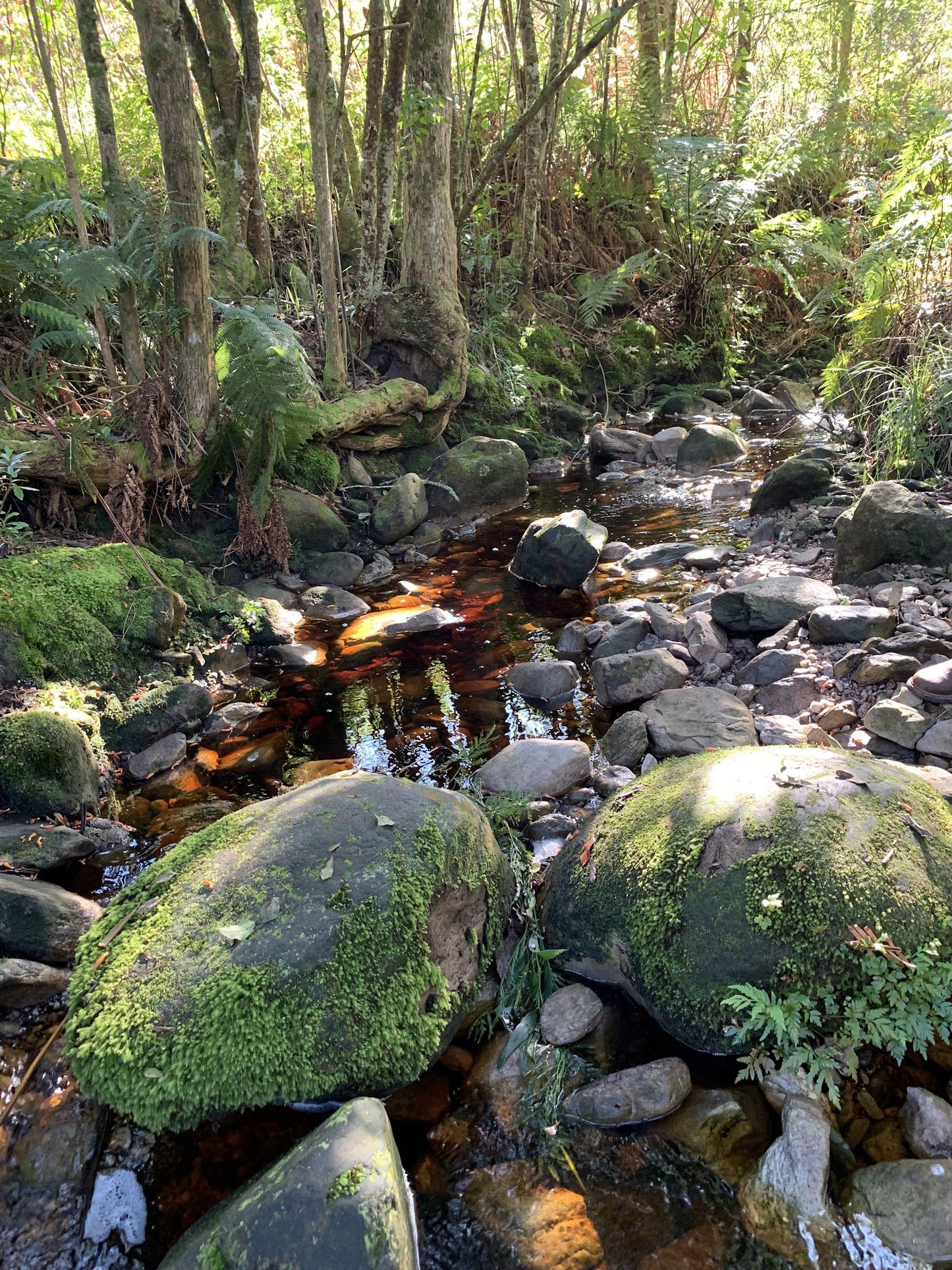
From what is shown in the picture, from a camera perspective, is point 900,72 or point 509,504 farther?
point 900,72

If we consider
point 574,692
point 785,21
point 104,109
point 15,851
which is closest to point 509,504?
point 574,692

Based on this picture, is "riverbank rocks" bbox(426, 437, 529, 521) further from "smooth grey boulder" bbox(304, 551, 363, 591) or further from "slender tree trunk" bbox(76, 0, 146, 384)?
"slender tree trunk" bbox(76, 0, 146, 384)

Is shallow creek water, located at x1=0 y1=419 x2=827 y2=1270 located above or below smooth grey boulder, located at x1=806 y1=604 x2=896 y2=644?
below

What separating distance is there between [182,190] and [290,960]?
17.5ft

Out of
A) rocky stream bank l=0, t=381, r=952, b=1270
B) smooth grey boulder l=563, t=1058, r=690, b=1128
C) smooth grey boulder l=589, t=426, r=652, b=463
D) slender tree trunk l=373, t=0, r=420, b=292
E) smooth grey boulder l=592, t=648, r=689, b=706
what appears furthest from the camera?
smooth grey boulder l=589, t=426, r=652, b=463

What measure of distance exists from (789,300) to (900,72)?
5453 mm

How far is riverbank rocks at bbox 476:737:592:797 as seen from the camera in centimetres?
365

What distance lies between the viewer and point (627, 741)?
12.8ft

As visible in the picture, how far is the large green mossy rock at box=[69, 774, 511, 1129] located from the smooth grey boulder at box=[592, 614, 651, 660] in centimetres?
236

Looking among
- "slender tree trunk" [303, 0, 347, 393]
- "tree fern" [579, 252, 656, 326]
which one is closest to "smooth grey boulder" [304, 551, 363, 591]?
"slender tree trunk" [303, 0, 347, 393]

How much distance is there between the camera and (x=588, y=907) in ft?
8.73

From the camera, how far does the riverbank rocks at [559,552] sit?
610 centimetres

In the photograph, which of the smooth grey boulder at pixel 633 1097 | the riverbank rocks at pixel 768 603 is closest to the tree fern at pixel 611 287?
the riverbank rocks at pixel 768 603

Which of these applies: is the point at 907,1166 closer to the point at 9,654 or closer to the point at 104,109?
the point at 9,654
